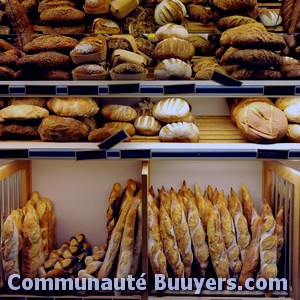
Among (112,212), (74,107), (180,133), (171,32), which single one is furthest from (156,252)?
(171,32)

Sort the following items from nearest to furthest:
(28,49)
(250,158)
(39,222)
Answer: (250,158), (28,49), (39,222)

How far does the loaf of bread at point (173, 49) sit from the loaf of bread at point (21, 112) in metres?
0.60

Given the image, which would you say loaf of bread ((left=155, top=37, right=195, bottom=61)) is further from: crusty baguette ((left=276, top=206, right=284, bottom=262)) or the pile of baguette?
crusty baguette ((left=276, top=206, right=284, bottom=262))

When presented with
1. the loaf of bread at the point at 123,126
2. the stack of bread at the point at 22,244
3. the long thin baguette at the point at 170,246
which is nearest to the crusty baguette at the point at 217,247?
the long thin baguette at the point at 170,246

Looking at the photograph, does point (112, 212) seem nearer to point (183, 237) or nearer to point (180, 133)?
point (183, 237)

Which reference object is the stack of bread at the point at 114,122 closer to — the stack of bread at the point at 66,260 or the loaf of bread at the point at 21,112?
the loaf of bread at the point at 21,112

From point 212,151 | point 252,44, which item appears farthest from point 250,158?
point 252,44

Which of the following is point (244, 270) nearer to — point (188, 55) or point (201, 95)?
point (201, 95)

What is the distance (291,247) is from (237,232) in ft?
0.78

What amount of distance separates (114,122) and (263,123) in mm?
683

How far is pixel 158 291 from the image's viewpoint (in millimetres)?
2125

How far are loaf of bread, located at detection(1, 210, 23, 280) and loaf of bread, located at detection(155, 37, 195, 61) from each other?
0.99m

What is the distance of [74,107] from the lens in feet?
7.18

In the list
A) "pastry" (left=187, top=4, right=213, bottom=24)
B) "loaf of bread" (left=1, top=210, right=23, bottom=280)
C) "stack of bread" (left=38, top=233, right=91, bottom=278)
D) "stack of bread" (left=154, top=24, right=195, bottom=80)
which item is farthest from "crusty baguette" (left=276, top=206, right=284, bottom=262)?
"loaf of bread" (left=1, top=210, right=23, bottom=280)
